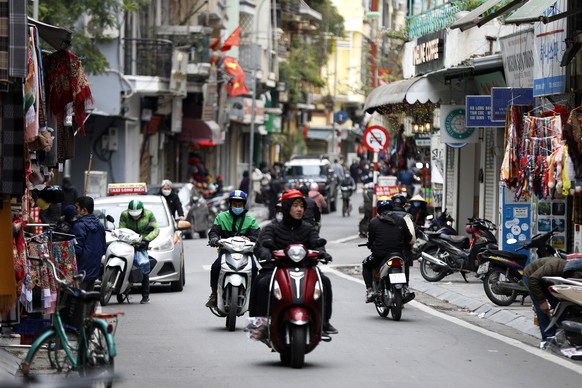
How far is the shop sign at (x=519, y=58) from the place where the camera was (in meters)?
21.3

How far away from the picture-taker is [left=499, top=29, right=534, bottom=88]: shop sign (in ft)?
69.9

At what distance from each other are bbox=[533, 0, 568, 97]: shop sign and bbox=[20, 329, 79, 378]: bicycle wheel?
10478 millimetres

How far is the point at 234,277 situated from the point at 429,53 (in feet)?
46.0

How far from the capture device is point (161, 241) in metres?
21.6

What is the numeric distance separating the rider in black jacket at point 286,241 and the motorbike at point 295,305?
23 cm

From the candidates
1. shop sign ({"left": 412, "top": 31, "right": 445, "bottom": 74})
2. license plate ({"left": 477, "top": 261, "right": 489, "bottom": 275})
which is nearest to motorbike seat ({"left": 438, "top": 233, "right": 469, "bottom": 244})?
license plate ({"left": 477, "top": 261, "right": 489, "bottom": 275})

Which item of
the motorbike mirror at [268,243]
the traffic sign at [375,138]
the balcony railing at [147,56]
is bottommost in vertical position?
the motorbike mirror at [268,243]

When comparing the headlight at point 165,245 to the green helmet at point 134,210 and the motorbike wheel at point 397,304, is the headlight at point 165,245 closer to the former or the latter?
the green helmet at point 134,210

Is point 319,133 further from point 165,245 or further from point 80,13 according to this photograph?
point 165,245

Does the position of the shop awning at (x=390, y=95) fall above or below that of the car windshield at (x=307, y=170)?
above

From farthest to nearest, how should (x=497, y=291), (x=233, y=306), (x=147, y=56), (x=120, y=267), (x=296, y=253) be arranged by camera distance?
(x=147, y=56) → (x=497, y=291) → (x=120, y=267) → (x=233, y=306) → (x=296, y=253)

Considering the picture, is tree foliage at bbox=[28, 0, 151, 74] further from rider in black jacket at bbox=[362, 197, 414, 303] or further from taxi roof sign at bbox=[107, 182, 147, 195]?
rider in black jacket at bbox=[362, 197, 414, 303]

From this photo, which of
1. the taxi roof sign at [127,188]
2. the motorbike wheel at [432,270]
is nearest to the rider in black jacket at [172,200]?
the taxi roof sign at [127,188]

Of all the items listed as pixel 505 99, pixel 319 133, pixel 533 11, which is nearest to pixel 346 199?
pixel 505 99
